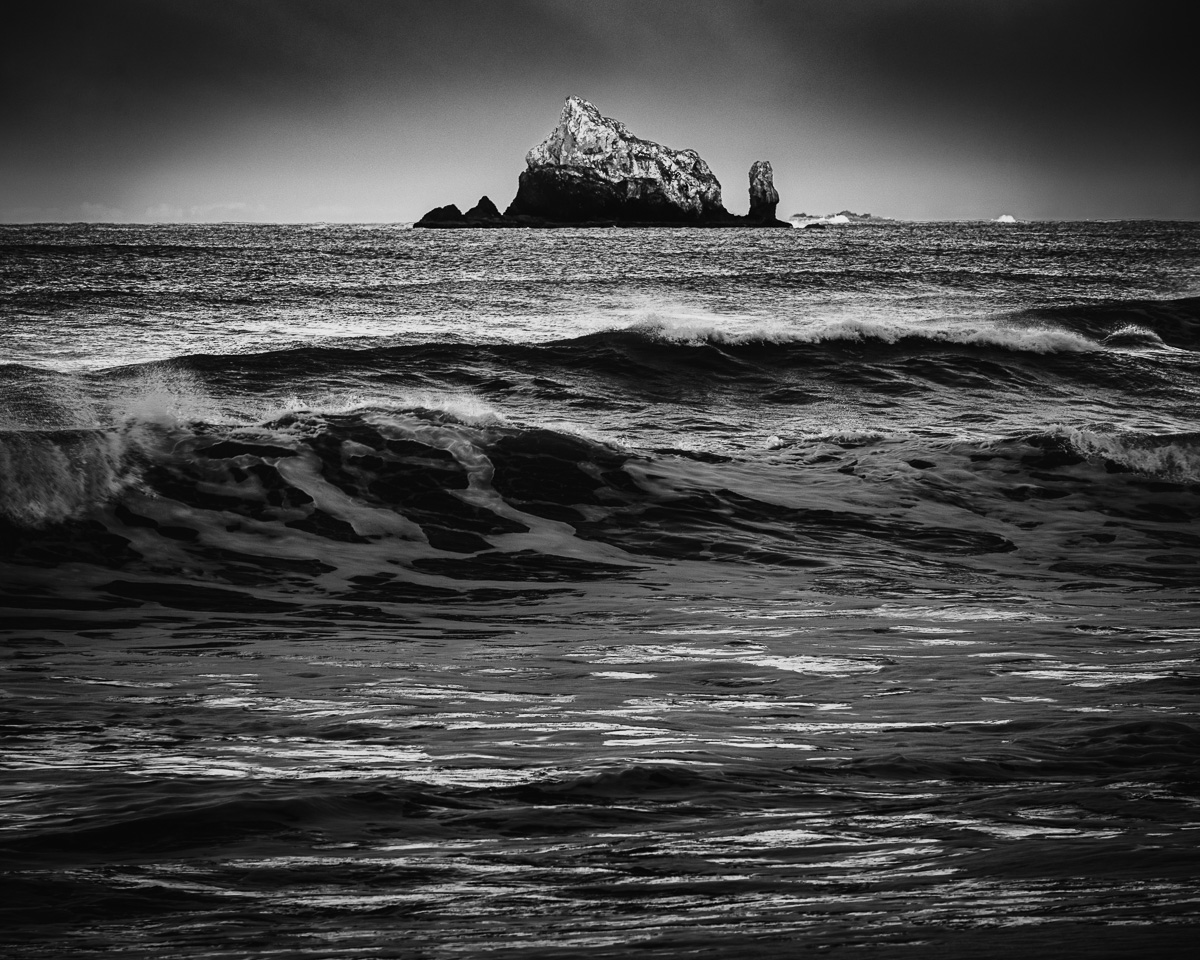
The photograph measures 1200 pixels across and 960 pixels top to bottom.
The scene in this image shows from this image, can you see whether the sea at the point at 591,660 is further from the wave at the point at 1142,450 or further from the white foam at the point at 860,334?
the white foam at the point at 860,334

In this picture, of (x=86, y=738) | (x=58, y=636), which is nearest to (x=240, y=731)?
(x=86, y=738)

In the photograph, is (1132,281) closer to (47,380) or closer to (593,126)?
(47,380)

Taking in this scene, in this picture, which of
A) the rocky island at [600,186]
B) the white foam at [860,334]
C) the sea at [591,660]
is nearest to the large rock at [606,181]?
the rocky island at [600,186]

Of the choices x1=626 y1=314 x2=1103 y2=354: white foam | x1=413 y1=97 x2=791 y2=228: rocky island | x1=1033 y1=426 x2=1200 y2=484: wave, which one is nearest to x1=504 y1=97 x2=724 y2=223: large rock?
x1=413 y1=97 x2=791 y2=228: rocky island

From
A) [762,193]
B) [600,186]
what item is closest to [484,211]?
[600,186]

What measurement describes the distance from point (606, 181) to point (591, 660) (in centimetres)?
14594

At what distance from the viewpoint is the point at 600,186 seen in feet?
478

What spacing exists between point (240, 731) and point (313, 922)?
1812 millimetres

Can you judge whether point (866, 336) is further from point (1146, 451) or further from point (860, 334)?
point (1146, 451)

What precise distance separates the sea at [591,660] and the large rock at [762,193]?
139625mm

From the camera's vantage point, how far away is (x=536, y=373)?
1712 cm

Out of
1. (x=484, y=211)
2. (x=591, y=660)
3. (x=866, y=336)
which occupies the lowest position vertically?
(x=591, y=660)

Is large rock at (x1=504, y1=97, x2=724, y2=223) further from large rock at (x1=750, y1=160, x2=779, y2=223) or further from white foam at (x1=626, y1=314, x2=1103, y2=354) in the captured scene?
white foam at (x1=626, y1=314, x2=1103, y2=354)

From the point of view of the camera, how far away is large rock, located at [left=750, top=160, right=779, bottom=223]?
152500 mm
